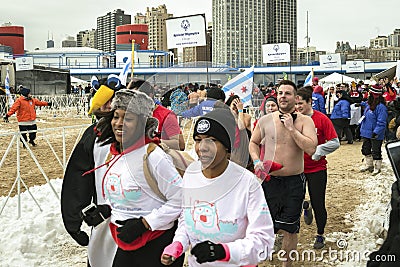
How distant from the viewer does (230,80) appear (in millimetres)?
3012

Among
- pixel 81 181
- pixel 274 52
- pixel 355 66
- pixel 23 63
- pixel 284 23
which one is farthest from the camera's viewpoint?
pixel 284 23

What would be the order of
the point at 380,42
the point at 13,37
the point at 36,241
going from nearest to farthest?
the point at 36,241, the point at 13,37, the point at 380,42

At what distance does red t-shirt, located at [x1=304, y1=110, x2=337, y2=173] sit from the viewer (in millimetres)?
5434

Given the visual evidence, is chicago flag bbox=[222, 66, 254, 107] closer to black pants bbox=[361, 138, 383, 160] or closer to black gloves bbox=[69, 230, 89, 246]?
black gloves bbox=[69, 230, 89, 246]

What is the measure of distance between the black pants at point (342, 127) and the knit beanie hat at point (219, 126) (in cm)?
1255

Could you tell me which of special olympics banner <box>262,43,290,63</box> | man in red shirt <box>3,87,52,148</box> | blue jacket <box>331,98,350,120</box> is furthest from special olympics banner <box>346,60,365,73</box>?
man in red shirt <box>3,87,52,148</box>

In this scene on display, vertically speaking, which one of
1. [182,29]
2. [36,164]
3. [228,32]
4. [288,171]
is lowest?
[36,164]

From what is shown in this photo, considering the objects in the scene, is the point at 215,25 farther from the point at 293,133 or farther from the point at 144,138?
the point at 144,138

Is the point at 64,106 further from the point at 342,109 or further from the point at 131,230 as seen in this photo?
the point at 131,230

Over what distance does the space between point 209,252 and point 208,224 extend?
0.24 meters

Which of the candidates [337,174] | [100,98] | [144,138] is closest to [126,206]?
[144,138]

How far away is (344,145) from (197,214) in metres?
13.1

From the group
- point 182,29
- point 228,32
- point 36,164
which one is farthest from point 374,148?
point 36,164

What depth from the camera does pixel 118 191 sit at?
310cm
